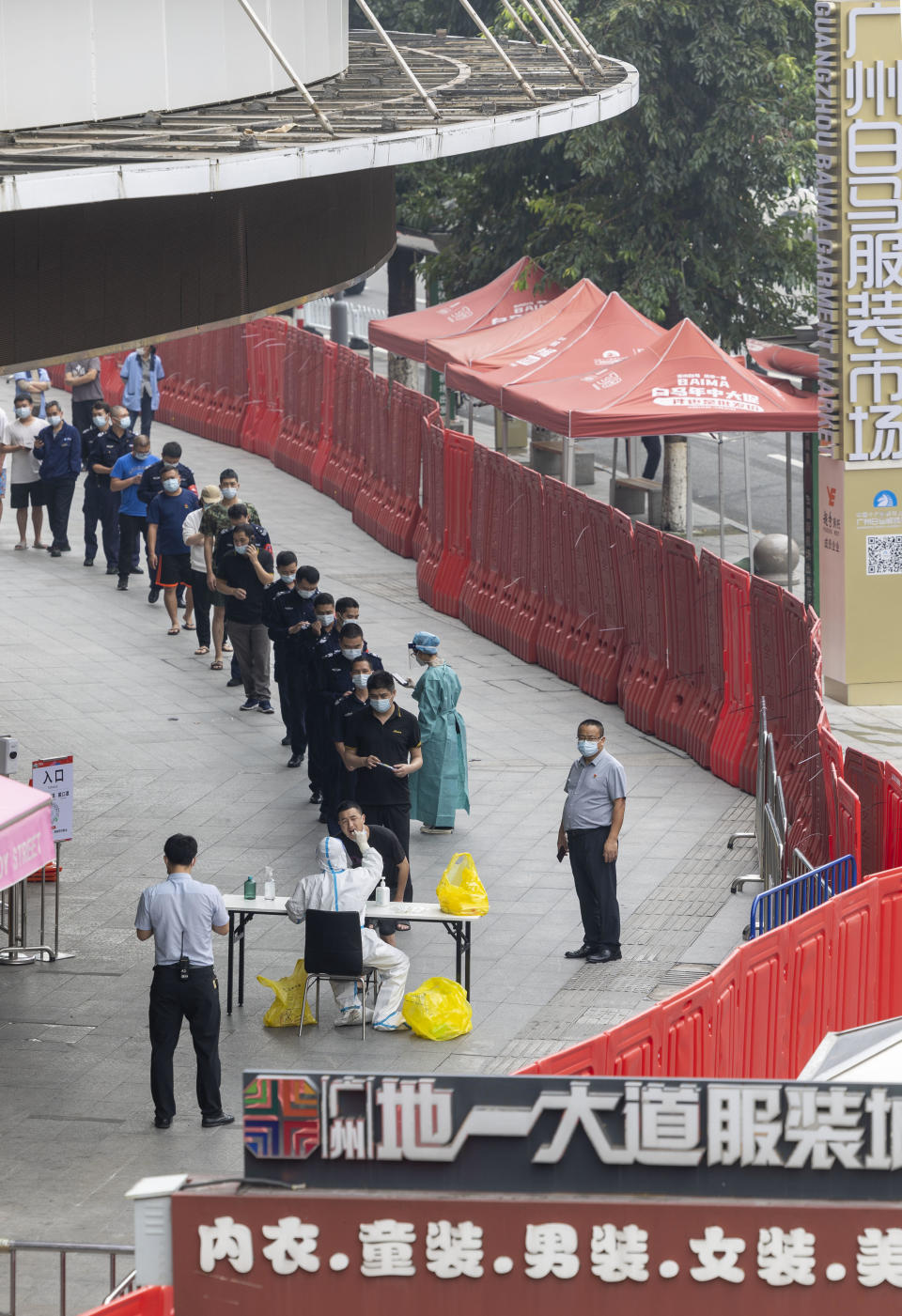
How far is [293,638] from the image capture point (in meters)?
17.1

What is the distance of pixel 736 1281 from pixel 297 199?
27.2 ft

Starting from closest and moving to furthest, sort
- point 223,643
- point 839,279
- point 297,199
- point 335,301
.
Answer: point 297,199 → point 839,279 → point 223,643 → point 335,301

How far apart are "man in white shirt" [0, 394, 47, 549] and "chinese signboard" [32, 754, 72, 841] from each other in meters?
10.3

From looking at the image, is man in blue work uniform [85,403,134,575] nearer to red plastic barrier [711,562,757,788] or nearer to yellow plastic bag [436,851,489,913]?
red plastic barrier [711,562,757,788]

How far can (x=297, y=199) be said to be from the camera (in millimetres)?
13664

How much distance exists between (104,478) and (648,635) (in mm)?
7087

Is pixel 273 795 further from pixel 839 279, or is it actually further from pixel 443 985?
pixel 839 279

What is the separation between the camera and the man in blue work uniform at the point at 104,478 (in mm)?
23172

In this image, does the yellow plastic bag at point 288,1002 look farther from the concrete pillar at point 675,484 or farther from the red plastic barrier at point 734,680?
the concrete pillar at point 675,484

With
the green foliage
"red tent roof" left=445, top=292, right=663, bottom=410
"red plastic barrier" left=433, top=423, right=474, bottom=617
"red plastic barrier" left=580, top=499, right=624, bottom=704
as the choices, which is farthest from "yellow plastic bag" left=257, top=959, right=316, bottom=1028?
the green foliage

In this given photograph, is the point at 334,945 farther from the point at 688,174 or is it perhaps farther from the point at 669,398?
the point at 688,174

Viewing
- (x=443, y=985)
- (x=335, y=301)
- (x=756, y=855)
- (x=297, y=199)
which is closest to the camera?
(x=443, y=985)

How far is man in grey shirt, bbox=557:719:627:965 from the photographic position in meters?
13.5

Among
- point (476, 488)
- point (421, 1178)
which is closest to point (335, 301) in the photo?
point (476, 488)
